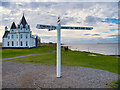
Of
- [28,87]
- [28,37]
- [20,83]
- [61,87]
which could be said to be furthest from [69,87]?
[28,37]

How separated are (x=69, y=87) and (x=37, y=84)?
6.97ft

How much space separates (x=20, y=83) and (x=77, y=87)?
151 inches

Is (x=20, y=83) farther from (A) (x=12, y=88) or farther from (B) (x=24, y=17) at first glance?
(B) (x=24, y=17)

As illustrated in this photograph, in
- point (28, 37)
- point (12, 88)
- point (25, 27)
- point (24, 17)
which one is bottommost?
point (12, 88)

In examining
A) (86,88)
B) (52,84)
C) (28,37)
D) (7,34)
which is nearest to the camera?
(86,88)

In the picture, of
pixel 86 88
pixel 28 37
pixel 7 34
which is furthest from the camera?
pixel 7 34

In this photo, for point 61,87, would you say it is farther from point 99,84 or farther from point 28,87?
point 99,84

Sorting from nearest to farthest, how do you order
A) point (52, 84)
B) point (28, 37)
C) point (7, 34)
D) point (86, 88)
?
point (86, 88) < point (52, 84) < point (28, 37) < point (7, 34)

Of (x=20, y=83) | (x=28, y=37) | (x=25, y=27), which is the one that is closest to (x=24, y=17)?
(x=25, y=27)

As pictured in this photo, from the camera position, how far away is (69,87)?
6113 mm

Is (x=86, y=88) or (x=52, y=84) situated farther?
(x=52, y=84)

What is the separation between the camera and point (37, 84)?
658cm

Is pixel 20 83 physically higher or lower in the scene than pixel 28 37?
lower

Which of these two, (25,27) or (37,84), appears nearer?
(37,84)
